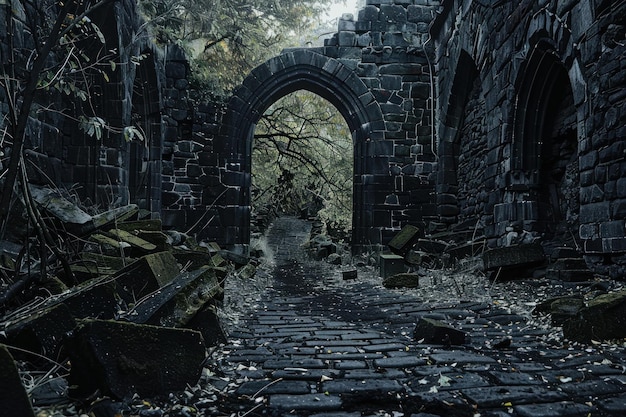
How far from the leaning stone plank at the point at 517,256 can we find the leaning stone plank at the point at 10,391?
17.4ft

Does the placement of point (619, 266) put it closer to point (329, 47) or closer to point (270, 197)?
point (329, 47)

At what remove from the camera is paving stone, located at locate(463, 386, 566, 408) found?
7.23 feet

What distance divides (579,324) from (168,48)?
31.5 feet

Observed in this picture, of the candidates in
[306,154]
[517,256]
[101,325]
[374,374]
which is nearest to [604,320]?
[374,374]

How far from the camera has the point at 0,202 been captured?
233 centimetres

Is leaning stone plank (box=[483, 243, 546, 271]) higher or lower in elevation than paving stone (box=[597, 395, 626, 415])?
higher

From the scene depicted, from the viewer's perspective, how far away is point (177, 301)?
2938mm

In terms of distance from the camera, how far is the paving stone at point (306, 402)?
7.03 feet

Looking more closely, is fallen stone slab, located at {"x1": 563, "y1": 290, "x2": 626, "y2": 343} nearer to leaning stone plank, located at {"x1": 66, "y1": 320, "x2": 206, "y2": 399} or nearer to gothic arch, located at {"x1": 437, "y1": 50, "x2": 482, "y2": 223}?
leaning stone plank, located at {"x1": 66, "y1": 320, "x2": 206, "y2": 399}

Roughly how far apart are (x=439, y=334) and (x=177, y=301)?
1.88 metres

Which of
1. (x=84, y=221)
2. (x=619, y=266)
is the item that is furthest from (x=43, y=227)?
(x=619, y=266)

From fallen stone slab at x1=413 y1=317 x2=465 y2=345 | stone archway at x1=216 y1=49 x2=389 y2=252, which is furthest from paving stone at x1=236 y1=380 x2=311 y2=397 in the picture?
stone archway at x1=216 y1=49 x2=389 y2=252

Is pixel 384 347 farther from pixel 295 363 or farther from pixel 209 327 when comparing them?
pixel 209 327

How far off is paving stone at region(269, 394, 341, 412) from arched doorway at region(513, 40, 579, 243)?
4837 millimetres
